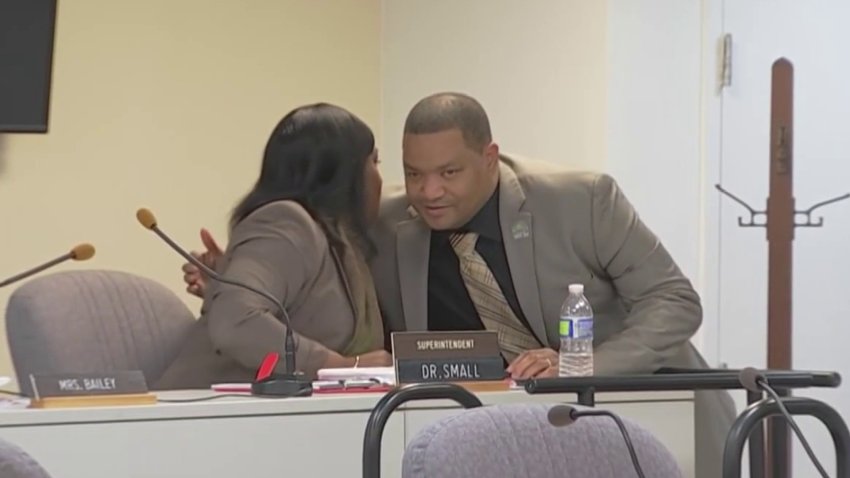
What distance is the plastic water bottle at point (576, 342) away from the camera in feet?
9.02

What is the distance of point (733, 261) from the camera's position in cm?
397

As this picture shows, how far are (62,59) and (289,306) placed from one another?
1.65 metres

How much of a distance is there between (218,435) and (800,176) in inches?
81.1

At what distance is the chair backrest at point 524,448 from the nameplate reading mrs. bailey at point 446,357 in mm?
777

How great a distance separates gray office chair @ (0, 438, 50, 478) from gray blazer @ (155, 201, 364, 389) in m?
1.67

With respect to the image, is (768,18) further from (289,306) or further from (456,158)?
(289,306)

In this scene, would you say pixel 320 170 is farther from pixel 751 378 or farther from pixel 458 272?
pixel 751 378

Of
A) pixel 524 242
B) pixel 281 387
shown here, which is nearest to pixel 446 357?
pixel 281 387

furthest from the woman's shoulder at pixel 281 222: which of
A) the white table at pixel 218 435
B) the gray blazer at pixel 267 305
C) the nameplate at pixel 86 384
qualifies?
the nameplate at pixel 86 384

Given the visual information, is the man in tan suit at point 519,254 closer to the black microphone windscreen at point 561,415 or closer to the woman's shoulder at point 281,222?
the woman's shoulder at point 281,222

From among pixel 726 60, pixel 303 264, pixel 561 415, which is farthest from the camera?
pixel 726 60

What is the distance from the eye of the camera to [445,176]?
3064mm

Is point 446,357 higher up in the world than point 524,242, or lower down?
lower down

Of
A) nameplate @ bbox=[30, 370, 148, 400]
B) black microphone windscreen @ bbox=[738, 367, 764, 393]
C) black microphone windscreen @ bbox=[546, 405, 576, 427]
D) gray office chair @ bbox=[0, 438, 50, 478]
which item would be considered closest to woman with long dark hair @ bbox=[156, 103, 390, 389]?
nameplate @ bbox=[30, 370, 148, 400]
